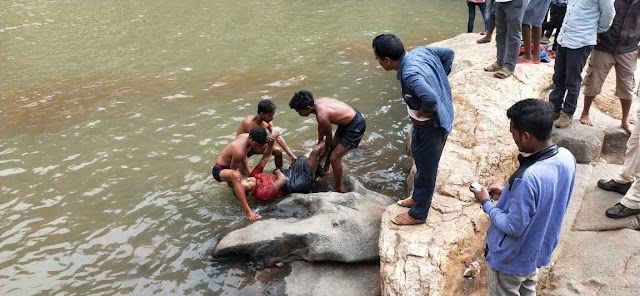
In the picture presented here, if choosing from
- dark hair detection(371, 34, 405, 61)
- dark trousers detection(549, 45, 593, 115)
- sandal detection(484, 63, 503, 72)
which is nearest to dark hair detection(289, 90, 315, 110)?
dark hair detection(371, 34, 405, 61)

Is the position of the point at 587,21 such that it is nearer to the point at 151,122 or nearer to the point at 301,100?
the point at 301,100

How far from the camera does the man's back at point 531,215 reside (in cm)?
293

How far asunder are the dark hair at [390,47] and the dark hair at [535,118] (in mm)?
1161

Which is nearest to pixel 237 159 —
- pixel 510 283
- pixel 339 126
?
pixel 339 126

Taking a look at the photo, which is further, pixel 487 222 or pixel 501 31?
pixel 501 31

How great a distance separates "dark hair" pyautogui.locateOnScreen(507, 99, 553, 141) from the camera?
2.92 meters

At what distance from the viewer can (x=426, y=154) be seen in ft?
13.6

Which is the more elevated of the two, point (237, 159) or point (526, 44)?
point (526, 44)

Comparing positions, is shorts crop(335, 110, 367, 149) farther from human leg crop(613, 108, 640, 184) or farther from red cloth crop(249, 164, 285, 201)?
human leg crop(613, 108, 640, 184)

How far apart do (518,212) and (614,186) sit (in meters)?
2.64

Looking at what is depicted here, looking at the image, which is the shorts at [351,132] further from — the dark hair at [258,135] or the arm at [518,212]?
the arm at [518,212]

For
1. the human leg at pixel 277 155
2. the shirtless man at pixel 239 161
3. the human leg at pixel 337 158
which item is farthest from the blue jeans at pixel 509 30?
the shirtless man at pixel 239 161

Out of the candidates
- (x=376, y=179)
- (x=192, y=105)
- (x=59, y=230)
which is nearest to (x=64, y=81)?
(x=192, y=105)

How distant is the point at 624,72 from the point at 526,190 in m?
3.47
